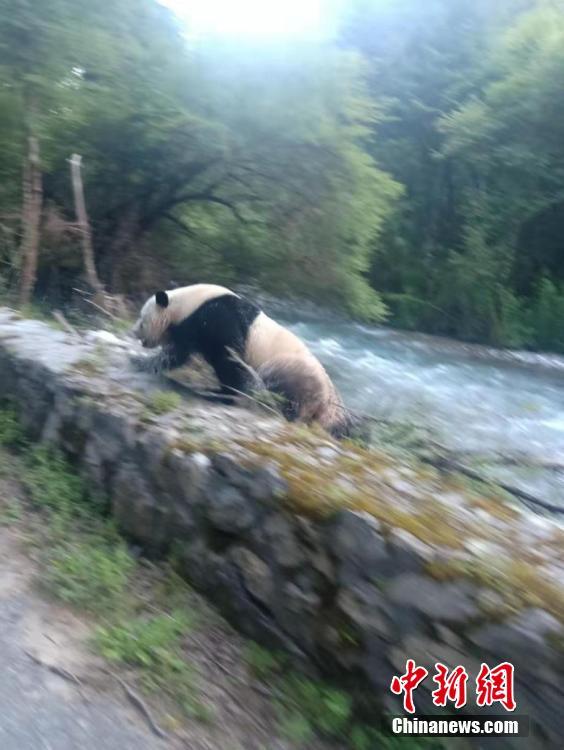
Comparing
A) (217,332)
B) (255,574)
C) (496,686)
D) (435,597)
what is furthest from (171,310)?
(496,686)

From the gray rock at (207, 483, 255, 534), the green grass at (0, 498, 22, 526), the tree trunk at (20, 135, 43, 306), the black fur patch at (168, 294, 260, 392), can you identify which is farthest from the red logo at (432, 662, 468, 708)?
the tree trunk at (20, 135, 43, 306)

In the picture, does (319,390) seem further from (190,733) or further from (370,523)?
(190,733)

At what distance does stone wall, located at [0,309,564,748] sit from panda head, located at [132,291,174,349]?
1289 millimetres

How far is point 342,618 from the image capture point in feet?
10.6

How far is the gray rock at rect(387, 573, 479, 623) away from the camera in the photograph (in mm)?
2847

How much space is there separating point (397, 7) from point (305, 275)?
789 inches

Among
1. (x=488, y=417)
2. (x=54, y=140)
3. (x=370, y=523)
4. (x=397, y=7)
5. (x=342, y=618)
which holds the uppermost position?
(x=397, y=7)

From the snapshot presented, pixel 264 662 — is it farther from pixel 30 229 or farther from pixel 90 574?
pixel 30 229

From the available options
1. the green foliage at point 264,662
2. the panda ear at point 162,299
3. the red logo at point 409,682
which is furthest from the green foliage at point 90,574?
the panda ear at point 162,299

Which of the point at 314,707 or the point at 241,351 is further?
the point at 241,351

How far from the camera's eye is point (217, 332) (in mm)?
6148

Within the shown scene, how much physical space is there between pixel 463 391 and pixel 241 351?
775 cm

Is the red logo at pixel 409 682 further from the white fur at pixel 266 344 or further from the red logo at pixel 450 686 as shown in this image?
the white fur at pixel 266 344

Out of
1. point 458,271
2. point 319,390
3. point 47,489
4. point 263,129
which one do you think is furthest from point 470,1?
point 47,489
